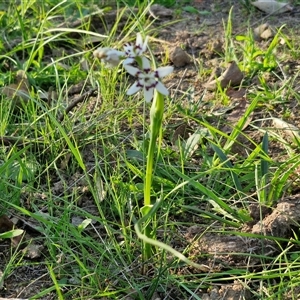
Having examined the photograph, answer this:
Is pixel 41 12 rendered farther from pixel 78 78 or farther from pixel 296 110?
pixel 296 110

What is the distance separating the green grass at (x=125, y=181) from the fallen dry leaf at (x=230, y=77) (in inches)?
1.6

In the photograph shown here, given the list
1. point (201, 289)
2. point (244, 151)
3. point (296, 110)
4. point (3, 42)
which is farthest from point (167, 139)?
point (3, 42)

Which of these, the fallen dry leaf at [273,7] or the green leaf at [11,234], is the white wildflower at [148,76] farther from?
the fallen dry leaf at [273,7]

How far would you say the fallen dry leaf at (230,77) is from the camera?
215 centimetres

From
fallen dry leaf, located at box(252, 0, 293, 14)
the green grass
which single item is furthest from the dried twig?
fallen dry leaf, located at box(252, 0, 293, 14)

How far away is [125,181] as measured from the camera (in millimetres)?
1746

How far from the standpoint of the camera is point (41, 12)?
108 inches

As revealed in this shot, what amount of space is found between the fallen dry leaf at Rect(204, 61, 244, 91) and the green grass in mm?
42

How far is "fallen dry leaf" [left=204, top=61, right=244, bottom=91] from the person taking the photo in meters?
2.15

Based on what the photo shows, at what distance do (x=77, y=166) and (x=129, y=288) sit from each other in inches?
22.5

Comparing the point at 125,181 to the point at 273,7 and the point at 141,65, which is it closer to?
the point at 141,65

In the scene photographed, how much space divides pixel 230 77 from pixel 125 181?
0.65 m

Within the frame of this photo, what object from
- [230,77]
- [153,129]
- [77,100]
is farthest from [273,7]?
[153,129]

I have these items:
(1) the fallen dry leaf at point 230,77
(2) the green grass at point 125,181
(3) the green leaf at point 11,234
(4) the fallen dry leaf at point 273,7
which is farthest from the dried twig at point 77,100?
(4) the fallen dry leaf at point 273,7
